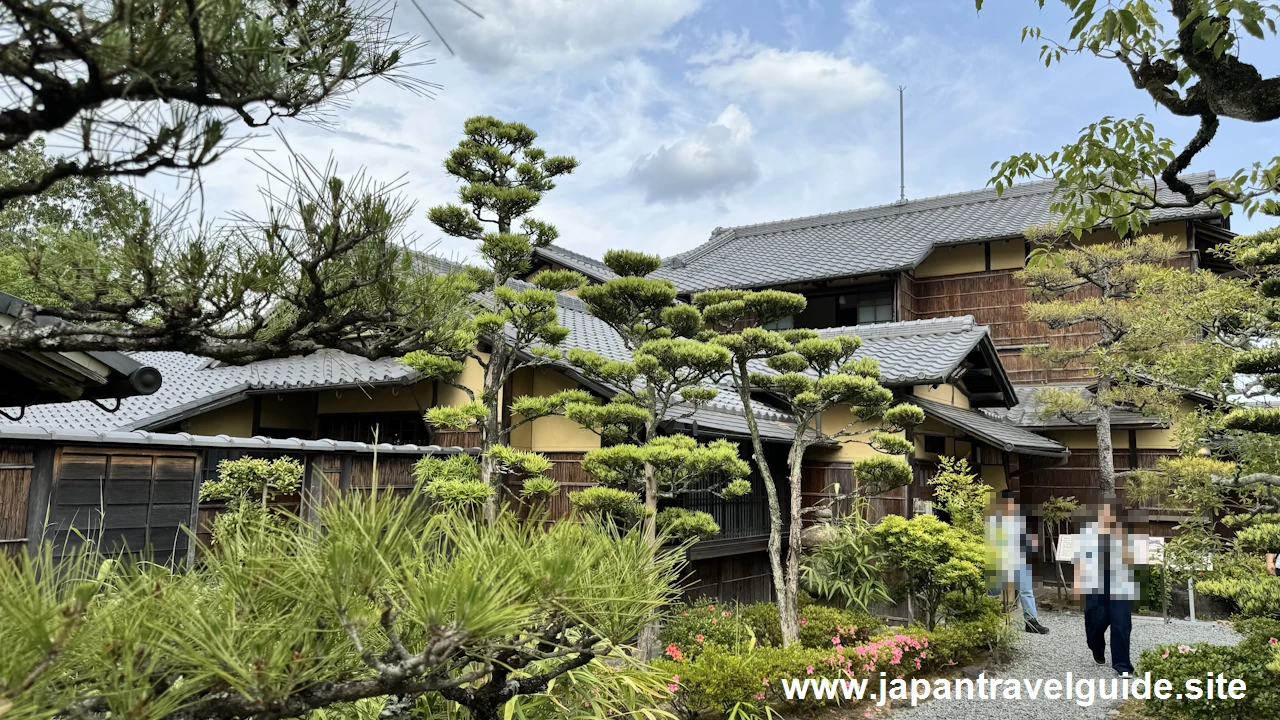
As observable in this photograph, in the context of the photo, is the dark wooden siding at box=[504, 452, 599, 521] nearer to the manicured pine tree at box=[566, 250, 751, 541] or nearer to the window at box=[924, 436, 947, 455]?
the manicured pine tree at box=[566, 250, 751, 541]

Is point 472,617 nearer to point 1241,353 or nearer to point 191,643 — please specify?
point 191,643

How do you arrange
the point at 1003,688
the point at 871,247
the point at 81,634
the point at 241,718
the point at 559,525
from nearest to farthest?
the point at 81,634
the point at 241,718
the point at 559,525
the point at 1003,688
the point at 871,247

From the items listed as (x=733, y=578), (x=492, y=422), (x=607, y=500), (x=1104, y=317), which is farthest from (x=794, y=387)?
(x=1104, y=317)

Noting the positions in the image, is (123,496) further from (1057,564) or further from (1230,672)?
(1057,564)

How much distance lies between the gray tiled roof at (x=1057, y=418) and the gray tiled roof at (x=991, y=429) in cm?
63

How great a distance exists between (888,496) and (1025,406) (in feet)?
22.5

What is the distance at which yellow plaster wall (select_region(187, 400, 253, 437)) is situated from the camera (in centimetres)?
1052

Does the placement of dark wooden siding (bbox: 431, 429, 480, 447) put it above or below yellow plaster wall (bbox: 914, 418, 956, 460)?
below

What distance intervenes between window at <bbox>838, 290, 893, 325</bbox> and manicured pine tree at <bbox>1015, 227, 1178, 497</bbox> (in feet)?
8.86

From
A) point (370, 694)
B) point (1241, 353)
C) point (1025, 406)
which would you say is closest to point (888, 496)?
point (1241, 353)

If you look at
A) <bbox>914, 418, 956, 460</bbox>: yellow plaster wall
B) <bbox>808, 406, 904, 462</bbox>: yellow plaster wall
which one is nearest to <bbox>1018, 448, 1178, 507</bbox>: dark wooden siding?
<bbox>914, 418, 956, 460</bbox>: yellow plaster wall

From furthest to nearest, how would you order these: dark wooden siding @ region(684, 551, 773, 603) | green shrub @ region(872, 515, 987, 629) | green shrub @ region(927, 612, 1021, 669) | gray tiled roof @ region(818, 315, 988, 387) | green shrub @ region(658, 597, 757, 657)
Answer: gray tiled roof @ region(818, 315, 988, 387)
dark wooden siding @ region(684, 551, 773, 603)
green shrub @ region(872, 515, 987, 629)
green shrub @ region(927, 612, 1021, 669)
green shrub @ region(658, 597, 757, 657)

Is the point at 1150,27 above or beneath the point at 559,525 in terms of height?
above

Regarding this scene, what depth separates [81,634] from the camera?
170 cm
